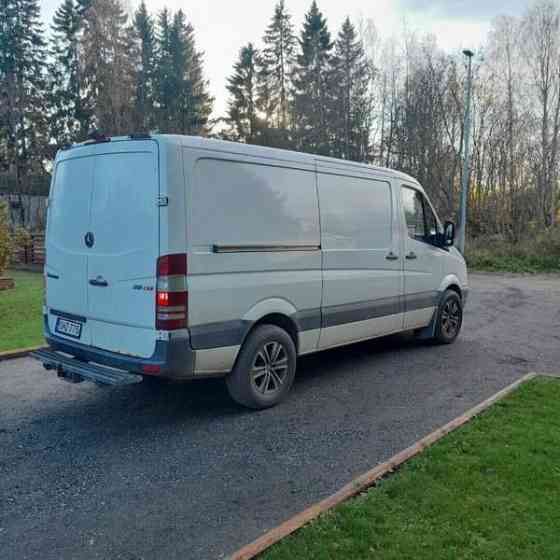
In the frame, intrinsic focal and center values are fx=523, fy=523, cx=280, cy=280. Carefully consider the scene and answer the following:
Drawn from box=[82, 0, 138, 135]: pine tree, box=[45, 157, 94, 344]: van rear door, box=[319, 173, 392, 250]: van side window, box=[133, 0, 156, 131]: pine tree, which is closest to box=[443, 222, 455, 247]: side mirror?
box=[319, 173, 392, 250]: van side window

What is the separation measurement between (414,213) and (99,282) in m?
4.20

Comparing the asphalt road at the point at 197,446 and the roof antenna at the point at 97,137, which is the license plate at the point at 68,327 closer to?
the asphalt road at the point at 197,446

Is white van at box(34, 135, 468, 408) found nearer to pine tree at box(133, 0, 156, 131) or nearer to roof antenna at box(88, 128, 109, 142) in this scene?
roof antenna at box(88, 128, 109, 142)

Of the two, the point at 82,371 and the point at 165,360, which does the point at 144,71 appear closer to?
the point at 82,371

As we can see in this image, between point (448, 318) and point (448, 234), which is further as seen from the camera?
point (448, 318)

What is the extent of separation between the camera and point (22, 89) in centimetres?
3216

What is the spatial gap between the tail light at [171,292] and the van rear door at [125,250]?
7 cm

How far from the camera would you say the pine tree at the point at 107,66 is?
32.1 m

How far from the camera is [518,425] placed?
4176 millimetres

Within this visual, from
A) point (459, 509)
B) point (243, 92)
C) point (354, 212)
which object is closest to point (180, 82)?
point (243, 92)

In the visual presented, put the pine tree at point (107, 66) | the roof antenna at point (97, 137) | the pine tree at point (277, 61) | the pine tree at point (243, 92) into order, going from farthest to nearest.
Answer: the pine tree at point (243, 92)
the pine tree at point (277, 61)
the pine tree at point (107, 66)
the roof antenna at point (97, 137)

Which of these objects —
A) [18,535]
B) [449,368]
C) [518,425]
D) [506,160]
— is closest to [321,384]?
[449,368]

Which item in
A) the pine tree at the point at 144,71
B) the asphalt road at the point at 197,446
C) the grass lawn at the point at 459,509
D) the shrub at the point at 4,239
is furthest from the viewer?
the pine tree at the point at 144,71

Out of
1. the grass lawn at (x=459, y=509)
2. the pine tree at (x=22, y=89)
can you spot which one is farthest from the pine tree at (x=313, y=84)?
the grass lawn at (x=459, y=509)
